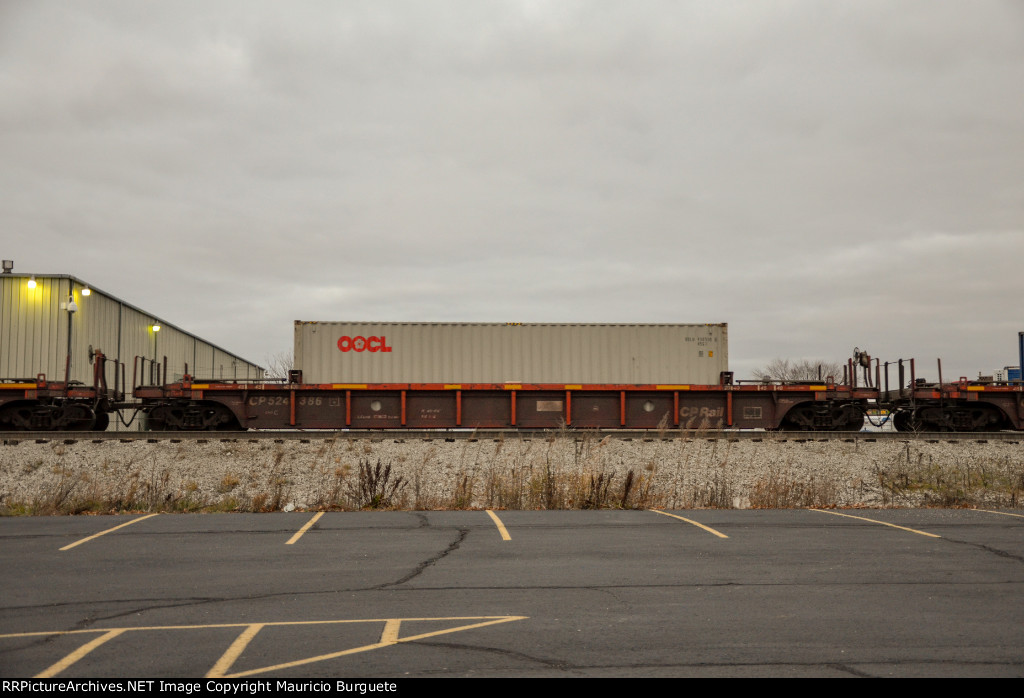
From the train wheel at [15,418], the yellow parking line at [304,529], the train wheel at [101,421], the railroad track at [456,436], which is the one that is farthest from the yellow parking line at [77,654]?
the train wheel at [101,421]

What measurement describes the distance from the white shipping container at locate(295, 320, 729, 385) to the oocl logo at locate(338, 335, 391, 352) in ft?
0.10

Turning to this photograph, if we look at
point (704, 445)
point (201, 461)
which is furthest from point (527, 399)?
point (201, 461)

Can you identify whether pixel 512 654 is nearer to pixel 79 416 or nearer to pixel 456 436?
pixel 456 436

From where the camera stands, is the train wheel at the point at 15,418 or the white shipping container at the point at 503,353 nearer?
the train wheel at the point at 15,418

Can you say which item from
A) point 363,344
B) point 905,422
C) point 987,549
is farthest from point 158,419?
point 905,422

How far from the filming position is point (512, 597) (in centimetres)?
668

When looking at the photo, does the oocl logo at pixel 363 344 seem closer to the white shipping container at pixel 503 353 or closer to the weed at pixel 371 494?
the white shipping container at pixel 503 353

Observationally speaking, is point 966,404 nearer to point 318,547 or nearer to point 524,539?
point 524,539

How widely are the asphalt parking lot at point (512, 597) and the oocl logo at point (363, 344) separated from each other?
1223 cm

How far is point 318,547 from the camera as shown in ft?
29.3

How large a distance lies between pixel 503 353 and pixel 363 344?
4.25 m

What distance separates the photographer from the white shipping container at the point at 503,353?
22.9 metres

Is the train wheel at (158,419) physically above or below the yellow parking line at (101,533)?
above

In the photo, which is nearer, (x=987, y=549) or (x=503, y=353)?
(x=987, y=549)
